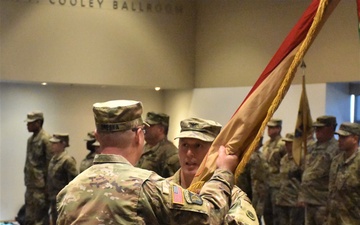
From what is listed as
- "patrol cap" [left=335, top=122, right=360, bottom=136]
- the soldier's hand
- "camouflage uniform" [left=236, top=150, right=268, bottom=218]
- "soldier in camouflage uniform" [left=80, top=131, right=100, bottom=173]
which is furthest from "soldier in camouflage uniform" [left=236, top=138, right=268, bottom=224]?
the soldier's hand

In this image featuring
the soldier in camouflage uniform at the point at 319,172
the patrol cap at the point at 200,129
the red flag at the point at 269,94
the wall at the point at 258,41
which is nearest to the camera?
the red flag at the point at 269,94

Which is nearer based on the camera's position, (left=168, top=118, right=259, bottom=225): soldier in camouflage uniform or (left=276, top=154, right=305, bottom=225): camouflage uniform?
(left=168, top=118, right=259, bottom=225): soldier in camouflage uniform

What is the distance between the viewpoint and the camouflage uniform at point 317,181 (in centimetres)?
691

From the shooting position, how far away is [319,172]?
22.8ft

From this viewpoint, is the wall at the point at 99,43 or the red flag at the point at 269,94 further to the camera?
the wall at the point at 99,43

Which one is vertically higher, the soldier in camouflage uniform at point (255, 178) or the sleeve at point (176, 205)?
the sleeve at point (176, 205)

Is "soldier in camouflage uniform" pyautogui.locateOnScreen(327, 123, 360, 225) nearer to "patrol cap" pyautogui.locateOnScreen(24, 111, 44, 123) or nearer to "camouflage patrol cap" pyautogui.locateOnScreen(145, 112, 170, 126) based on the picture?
"camouflage patrol cap" pyautogui.locateOnScreen(145, 112, 170, 126)

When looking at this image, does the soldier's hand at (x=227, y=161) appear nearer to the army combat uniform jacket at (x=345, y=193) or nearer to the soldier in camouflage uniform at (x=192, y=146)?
the soldier in camouflage uniform at (x=192, y=146)

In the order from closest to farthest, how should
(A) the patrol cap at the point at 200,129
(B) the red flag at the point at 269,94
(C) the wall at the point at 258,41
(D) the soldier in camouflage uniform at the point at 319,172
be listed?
1. (B) the red flag at the point at 269,94
2. (A) the patrol cap at the point at 200,129
3. (D) the soldier in camouflage uniform at the point at 319,172
4. (C) the wall at the point at 258,41

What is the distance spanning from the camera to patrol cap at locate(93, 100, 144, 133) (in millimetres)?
2475

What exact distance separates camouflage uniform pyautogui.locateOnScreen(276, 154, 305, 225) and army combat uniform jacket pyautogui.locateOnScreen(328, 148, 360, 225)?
1.12m

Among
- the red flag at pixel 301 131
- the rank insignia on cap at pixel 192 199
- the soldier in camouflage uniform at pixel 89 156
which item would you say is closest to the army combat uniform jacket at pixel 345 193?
the red flag at pixel 301 131

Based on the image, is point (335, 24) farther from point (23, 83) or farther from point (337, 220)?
point (23, 83)

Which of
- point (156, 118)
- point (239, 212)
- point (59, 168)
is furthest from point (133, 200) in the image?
point (59, 168)
